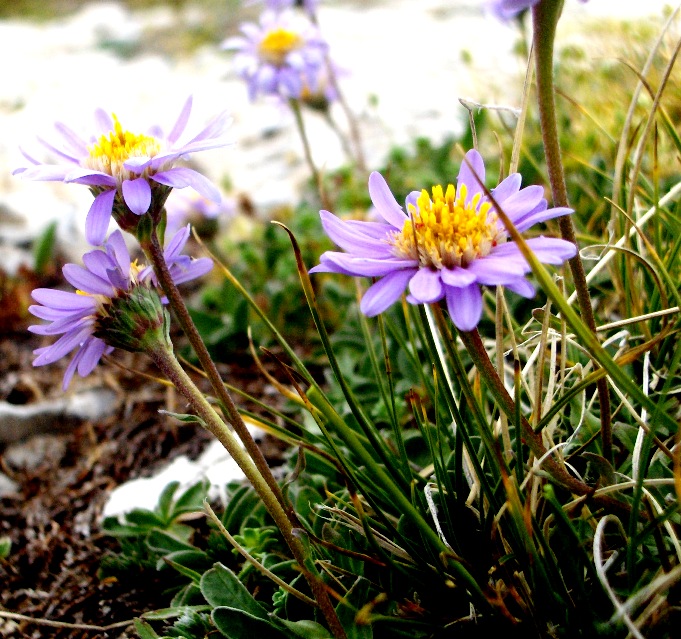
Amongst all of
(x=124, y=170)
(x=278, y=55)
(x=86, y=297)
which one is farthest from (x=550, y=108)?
(x=278, y=55)

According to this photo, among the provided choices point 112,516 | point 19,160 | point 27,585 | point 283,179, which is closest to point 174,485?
point 112,516

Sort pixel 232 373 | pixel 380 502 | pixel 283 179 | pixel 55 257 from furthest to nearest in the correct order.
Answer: pixel 283 179
pixel 55 257
pixel 232 373
pixel 380 502

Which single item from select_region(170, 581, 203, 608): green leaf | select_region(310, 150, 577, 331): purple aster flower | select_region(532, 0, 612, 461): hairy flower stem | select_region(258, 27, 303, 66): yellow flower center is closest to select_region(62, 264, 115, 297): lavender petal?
select_region(310, 150, 577, 331): purple aster flower

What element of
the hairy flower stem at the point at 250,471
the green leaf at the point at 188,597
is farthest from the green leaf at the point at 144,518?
the hairy flower stem at the point at 250,471

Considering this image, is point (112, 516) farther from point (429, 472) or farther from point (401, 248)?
point (401, 248)

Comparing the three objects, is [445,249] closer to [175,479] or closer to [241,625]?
[241,625]

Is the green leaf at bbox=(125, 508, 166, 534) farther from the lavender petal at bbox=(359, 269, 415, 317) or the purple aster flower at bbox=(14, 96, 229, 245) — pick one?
the lavender petal at bbox=(359, 269, 415, 317)
